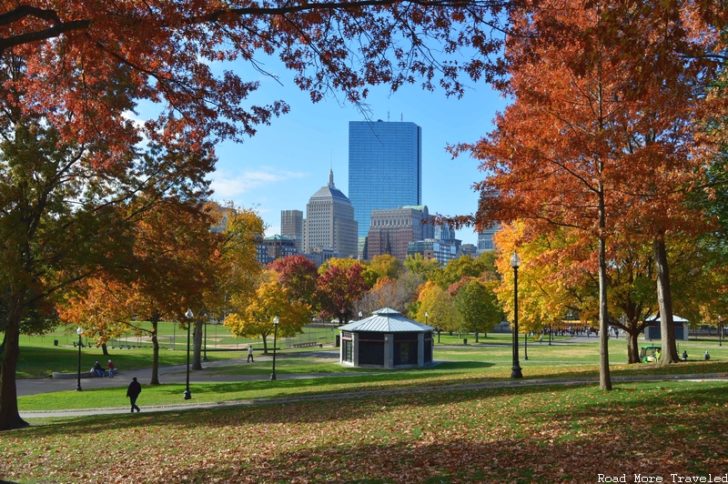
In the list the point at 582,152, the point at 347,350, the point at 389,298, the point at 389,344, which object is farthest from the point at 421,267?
the point at 582,152

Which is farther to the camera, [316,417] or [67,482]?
[316,417]

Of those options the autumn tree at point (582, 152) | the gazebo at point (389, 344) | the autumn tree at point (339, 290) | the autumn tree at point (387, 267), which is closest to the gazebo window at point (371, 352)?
the gazebo at point (389, 344)

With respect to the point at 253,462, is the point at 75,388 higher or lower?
lower

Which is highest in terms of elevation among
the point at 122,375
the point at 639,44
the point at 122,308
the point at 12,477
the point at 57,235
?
the point at 639,44

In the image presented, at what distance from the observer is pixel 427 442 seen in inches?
360

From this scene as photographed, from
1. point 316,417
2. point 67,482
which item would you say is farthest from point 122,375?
point 67,482

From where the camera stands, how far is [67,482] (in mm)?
8953

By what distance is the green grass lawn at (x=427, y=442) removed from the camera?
23.4ft

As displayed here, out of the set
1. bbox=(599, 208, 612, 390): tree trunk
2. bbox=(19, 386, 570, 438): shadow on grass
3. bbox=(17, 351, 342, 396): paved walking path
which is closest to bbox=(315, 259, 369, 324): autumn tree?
bbox=(17, 351, 342, 396): paved walking path

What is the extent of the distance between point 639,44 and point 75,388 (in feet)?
117

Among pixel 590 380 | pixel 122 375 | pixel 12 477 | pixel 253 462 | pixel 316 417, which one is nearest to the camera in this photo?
pixel 253 462

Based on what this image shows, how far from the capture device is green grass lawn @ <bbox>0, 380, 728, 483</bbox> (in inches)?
280

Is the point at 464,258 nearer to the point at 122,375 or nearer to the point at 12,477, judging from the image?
the point at 122,375

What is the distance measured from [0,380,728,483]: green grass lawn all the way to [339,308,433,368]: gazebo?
27.1m
